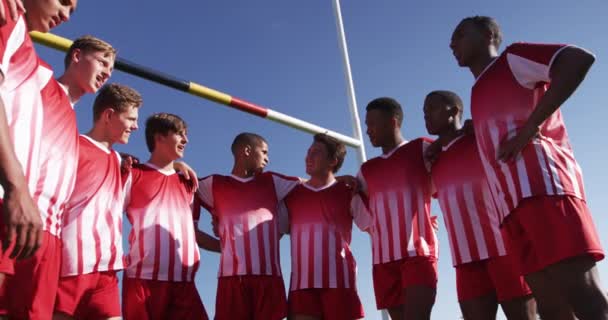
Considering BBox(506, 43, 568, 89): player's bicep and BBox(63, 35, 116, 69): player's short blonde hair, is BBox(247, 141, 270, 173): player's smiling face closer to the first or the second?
BBox(63, 35, 116, 69): player's short blonde hair

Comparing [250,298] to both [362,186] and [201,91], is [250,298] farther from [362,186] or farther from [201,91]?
[201,91]

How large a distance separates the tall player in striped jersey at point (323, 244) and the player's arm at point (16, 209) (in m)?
2.59

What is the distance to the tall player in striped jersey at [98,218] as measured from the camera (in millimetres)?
2729

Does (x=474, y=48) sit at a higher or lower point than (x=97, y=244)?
higher

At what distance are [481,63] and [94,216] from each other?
A: 2.23 m

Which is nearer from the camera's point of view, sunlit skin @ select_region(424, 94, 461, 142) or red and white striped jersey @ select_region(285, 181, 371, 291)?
sunlit skin @ select_region(424, 94, 461, 142)

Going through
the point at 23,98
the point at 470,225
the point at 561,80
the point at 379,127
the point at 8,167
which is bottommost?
the point at 8,167

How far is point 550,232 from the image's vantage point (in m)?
2.17

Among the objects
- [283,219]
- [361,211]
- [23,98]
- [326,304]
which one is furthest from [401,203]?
[23,98]

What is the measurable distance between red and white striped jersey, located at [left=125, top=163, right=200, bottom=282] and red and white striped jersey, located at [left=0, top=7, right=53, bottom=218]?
4.59ft

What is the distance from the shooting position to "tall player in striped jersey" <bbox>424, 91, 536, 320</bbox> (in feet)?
10.0

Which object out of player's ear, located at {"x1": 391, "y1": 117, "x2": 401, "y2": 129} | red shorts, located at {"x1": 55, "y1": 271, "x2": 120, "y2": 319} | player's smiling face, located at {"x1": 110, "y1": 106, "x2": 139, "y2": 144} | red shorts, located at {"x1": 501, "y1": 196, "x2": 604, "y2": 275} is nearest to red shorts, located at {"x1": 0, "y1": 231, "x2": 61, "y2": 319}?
red shorts, located at {"x1": 55, "y1": 271, "x2": 120, "y2": 319}

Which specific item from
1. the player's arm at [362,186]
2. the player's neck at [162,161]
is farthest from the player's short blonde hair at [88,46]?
the player's arm at [362,186]

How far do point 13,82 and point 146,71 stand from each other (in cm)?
239
